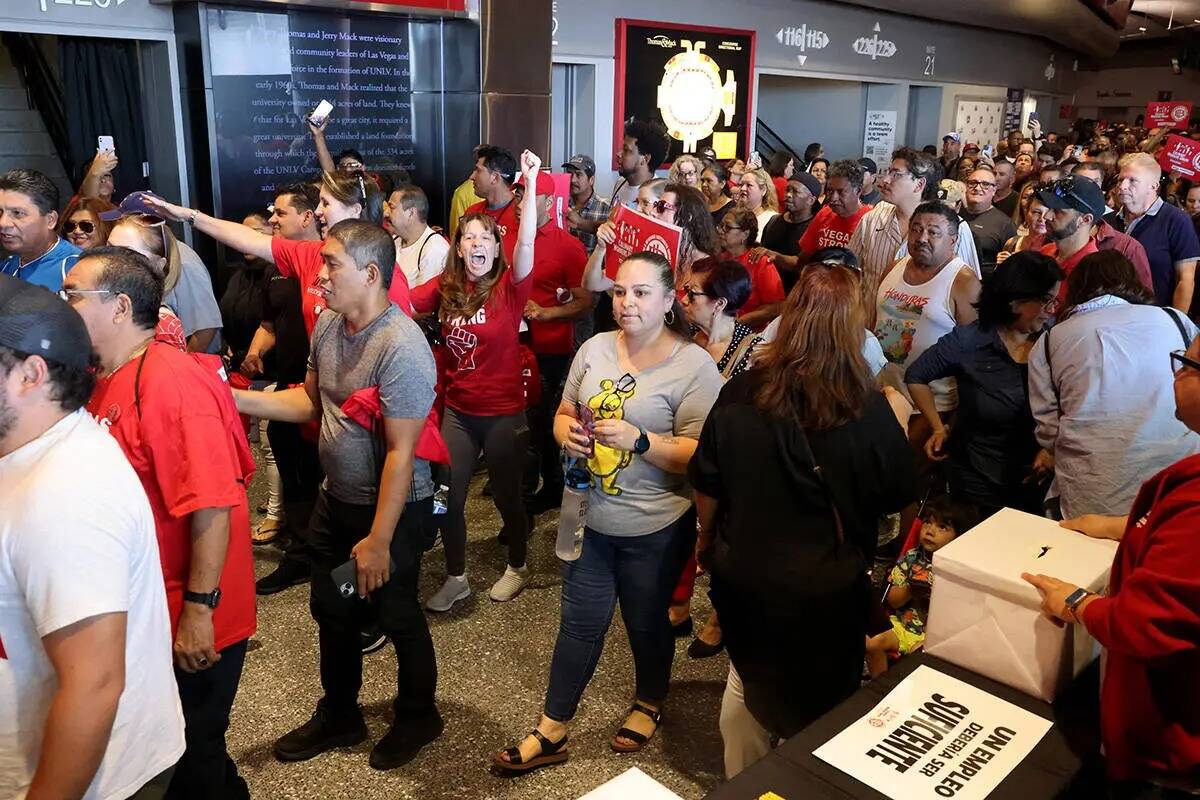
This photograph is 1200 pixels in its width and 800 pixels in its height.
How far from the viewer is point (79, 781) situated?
4.98 ft

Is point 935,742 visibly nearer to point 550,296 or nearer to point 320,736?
point 320,736

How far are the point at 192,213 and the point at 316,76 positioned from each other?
4.10m

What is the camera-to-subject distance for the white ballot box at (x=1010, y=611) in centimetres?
191

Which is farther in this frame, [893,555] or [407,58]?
[407,58]

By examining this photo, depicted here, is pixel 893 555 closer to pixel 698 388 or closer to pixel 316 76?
pixel 698 388

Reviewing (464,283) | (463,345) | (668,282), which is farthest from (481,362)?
(668,282)

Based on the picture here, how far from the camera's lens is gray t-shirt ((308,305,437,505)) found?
2.72m

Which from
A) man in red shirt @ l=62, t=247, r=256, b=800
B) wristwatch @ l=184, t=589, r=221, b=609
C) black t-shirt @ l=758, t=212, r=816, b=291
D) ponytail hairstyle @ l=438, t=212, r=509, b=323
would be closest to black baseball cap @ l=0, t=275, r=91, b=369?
man in red shirt @ l=62, t=247, r=256, b=800

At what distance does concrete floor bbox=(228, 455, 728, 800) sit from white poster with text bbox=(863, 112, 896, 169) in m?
13.0

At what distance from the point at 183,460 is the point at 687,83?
34.0ft

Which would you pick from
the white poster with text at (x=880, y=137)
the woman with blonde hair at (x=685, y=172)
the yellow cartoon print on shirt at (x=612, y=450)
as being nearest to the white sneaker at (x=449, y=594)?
the yellow cartoon print on shirt at (x=612, y=450)

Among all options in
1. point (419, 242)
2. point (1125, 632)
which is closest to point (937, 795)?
point (1125, 632)

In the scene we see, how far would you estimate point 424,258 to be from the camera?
4.39 metres

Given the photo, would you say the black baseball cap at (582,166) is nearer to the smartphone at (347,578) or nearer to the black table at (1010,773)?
the smartphone at (347,578)
